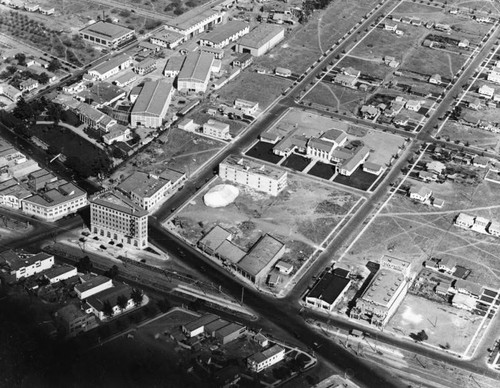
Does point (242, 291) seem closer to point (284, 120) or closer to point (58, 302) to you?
point (58, 302)

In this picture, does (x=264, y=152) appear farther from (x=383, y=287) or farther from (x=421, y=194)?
(x=383, y=287)

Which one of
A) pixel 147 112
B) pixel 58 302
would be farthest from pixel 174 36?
pixel 58 302

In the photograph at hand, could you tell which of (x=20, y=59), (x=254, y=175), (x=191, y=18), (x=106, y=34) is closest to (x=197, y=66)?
(x=106, y=34)

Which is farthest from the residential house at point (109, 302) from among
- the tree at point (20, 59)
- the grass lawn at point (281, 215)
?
the tree at point (20, 59)

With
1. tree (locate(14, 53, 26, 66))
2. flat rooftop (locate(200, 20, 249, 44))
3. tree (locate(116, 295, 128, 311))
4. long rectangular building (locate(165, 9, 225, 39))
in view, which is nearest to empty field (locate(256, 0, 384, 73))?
flat rooftop (locate(200, 20, 249, 44))

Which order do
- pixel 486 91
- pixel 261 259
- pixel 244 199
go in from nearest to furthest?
pixel 261 259
pixel 244 199
pixel 486 91

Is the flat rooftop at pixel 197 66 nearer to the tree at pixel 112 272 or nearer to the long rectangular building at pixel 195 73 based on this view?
the long rectangular building at pixel 195 73
